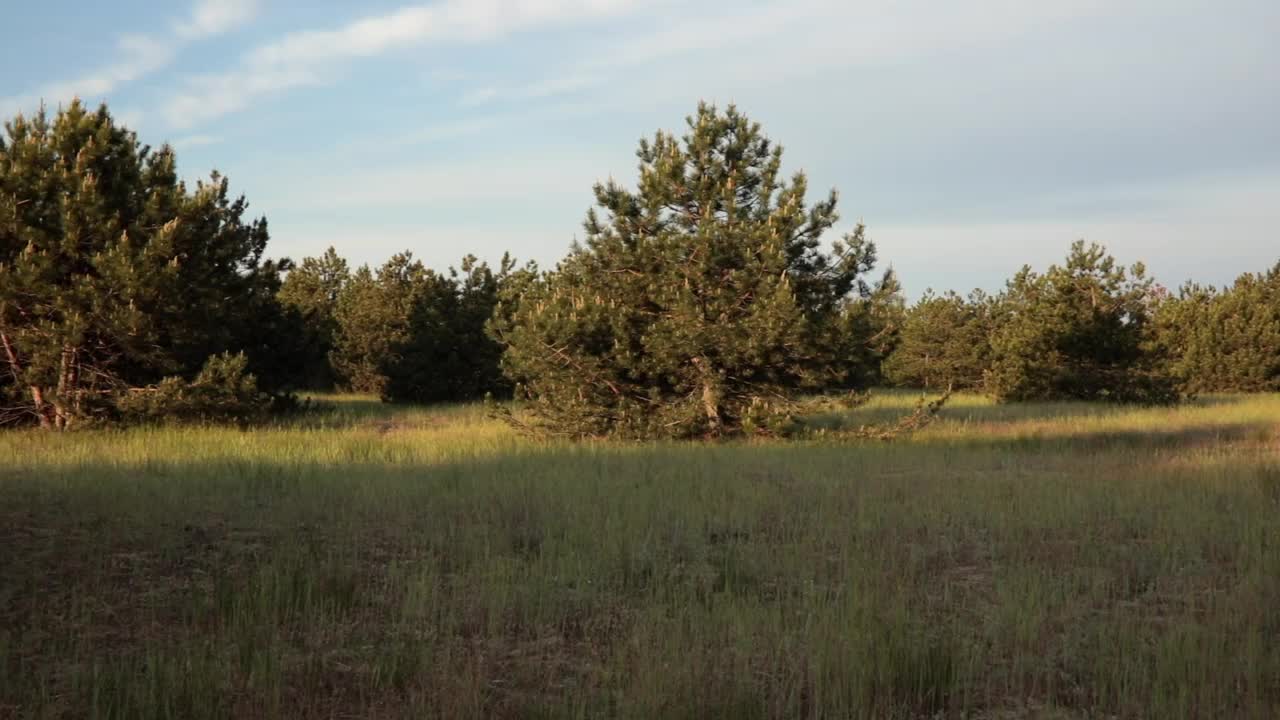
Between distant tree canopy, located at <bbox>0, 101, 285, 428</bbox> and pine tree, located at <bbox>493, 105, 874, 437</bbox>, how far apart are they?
6774 mm

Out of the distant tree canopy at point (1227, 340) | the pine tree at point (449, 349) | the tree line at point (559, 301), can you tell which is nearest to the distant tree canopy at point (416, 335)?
the pine tree at point (449, 349)

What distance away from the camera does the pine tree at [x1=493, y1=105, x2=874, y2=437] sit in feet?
55.7

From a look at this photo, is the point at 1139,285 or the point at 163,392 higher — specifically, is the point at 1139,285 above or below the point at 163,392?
above

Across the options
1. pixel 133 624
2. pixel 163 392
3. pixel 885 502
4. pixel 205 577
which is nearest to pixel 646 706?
pixel 133 624

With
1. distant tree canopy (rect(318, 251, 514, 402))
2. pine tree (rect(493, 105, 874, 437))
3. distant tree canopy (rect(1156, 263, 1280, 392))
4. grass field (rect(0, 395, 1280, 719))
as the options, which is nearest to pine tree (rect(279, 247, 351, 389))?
distant tree canopy (rect(318, 251, 514, 402))

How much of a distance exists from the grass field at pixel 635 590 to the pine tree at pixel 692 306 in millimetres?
4393

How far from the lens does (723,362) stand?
58.6ft

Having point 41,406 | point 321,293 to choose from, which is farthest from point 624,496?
point 321,293

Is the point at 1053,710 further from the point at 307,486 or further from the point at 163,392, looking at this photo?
the point at 163,392

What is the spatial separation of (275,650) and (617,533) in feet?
12.0

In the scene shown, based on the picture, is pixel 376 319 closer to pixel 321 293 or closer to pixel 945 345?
pixel 321 293

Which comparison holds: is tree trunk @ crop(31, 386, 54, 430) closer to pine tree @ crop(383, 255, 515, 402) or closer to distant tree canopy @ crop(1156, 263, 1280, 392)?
pine tree @ crop(383, 255, 515, 402)

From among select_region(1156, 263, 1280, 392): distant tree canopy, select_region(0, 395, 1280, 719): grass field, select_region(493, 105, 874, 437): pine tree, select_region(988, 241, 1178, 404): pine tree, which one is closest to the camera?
select_region(0, 395, 1280, 719): grass field

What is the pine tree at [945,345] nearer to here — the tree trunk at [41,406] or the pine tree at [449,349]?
the pine tree at [449,349]
